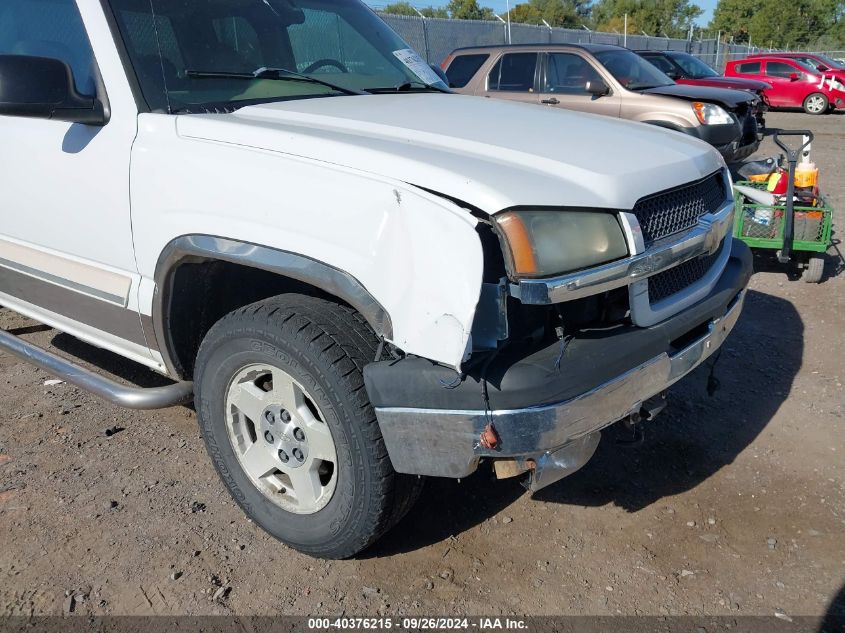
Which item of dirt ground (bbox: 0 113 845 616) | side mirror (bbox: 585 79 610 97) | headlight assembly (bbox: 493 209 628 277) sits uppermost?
side mirror (bbox: 585 79 610 97)

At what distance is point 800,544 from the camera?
2768 mm

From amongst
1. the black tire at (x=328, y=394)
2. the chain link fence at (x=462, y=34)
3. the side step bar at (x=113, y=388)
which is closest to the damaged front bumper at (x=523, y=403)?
the black tire at (x=328, y=394)

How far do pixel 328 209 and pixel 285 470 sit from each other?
102cm

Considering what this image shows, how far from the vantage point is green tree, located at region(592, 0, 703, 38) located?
60.0 metres

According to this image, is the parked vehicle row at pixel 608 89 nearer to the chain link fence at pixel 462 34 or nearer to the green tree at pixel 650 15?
→ the chain link fence at pixel 462 34

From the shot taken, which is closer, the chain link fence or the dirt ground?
the dirt ground

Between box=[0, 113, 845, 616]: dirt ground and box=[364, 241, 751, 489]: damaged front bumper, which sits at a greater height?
box=[364, 241, 751, 489]: damaged front bumper

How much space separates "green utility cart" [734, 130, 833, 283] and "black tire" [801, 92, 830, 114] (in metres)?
17.9

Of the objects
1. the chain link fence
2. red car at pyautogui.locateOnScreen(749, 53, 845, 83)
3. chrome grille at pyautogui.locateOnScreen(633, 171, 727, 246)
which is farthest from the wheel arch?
red car at pyautogui.locateOnScreen(749, 53, 845, 83)

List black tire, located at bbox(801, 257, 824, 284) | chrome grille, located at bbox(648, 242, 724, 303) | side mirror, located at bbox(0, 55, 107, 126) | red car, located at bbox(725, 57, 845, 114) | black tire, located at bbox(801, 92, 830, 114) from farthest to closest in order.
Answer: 1. black tire, located at bbox(801, 92, 830, 114)
2. red car, located at bbox(725, 57, 845, 114)
3. black tire, located at bbox(801, 257, 824, 284)
4. side mirror, located at bbox(0, 55, 107, 126)
5. chrome grille, located at bbox(648, 242, 724, 303)

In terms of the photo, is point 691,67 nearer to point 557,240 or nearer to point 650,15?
point 557,240

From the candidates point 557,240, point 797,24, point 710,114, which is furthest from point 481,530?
point 797,24

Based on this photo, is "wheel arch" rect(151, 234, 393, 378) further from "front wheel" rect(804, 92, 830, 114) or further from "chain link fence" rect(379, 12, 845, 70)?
"front wheel" rect(804, 92, 830, 114)

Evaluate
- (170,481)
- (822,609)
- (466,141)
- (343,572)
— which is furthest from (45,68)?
(822,609)
